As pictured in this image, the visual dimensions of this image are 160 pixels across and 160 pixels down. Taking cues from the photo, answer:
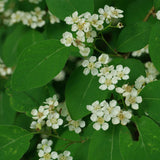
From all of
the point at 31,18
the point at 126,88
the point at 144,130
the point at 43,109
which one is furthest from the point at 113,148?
the point at 31,18

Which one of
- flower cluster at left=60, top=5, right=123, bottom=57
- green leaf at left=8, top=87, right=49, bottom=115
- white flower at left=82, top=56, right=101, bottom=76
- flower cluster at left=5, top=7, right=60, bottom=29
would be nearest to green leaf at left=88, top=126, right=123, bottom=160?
white flower at left=82, top=56, right=101, bottom=76

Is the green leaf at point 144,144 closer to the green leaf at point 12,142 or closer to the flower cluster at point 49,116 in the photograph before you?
the flower cluster at point 49,116

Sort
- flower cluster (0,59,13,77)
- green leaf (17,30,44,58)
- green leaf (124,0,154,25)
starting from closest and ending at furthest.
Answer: green leaf (124,0,154,25), green leaf (17,30,44,58), flower cluster (0,59,13,77)

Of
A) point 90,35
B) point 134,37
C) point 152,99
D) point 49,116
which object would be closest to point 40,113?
A: point 49,116

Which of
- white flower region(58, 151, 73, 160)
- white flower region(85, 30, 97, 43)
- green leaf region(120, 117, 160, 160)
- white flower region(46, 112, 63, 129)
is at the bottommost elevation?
white flower region(58, 151, 73, 160)

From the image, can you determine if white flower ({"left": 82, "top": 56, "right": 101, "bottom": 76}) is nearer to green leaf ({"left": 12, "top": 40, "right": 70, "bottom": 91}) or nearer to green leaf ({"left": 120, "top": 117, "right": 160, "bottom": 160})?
green leaf ({"left": 12, "top": 40, "right": 70, "bottom": 91})

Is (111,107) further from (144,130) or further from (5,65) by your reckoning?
(5,65)

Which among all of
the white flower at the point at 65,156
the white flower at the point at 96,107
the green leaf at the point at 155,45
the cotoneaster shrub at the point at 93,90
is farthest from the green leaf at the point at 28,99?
the green leaf at the point at 155,45

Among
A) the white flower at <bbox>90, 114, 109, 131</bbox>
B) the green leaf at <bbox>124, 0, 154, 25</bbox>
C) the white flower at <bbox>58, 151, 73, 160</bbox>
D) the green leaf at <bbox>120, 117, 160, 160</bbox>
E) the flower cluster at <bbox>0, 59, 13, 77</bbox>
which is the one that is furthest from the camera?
the flower cluster at <bbox>0, 59, 13, 77</bbox>
